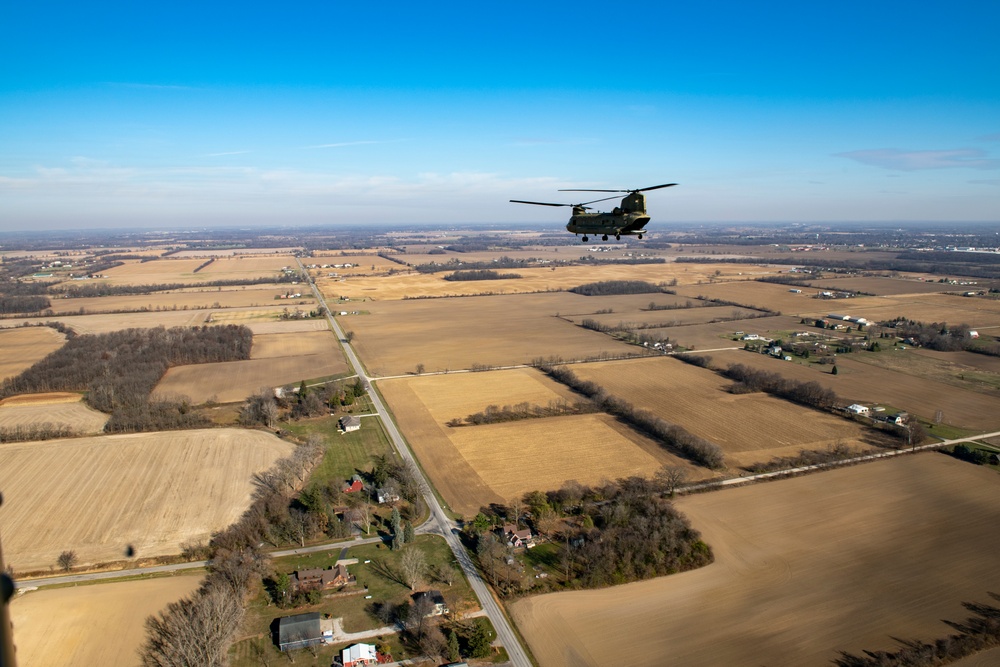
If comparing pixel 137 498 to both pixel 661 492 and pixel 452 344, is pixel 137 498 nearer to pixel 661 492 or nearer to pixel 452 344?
pixel 661 492

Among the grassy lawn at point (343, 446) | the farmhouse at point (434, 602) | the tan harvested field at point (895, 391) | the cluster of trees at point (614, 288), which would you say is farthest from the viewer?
the cluster of trees at point (614, 288)

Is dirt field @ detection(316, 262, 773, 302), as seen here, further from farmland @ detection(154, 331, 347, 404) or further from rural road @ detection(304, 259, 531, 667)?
rural road @ detection(304, 259, 531, 667)

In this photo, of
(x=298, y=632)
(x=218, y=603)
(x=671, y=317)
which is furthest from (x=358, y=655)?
(x=671, y=317)

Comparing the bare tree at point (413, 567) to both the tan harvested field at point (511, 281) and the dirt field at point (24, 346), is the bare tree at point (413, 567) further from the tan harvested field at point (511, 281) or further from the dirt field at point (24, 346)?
the tan harvested field at point (511, 281)

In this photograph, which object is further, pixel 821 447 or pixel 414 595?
pixel 821 447

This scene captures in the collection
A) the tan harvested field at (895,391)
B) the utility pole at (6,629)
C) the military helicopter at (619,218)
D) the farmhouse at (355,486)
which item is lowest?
the farmhouse at (355,486)

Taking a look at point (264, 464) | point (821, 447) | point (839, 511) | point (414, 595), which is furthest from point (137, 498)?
point (821, 447)

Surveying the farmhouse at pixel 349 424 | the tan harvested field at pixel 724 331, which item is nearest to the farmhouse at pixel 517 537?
the farmhouse at pixel 349 424
